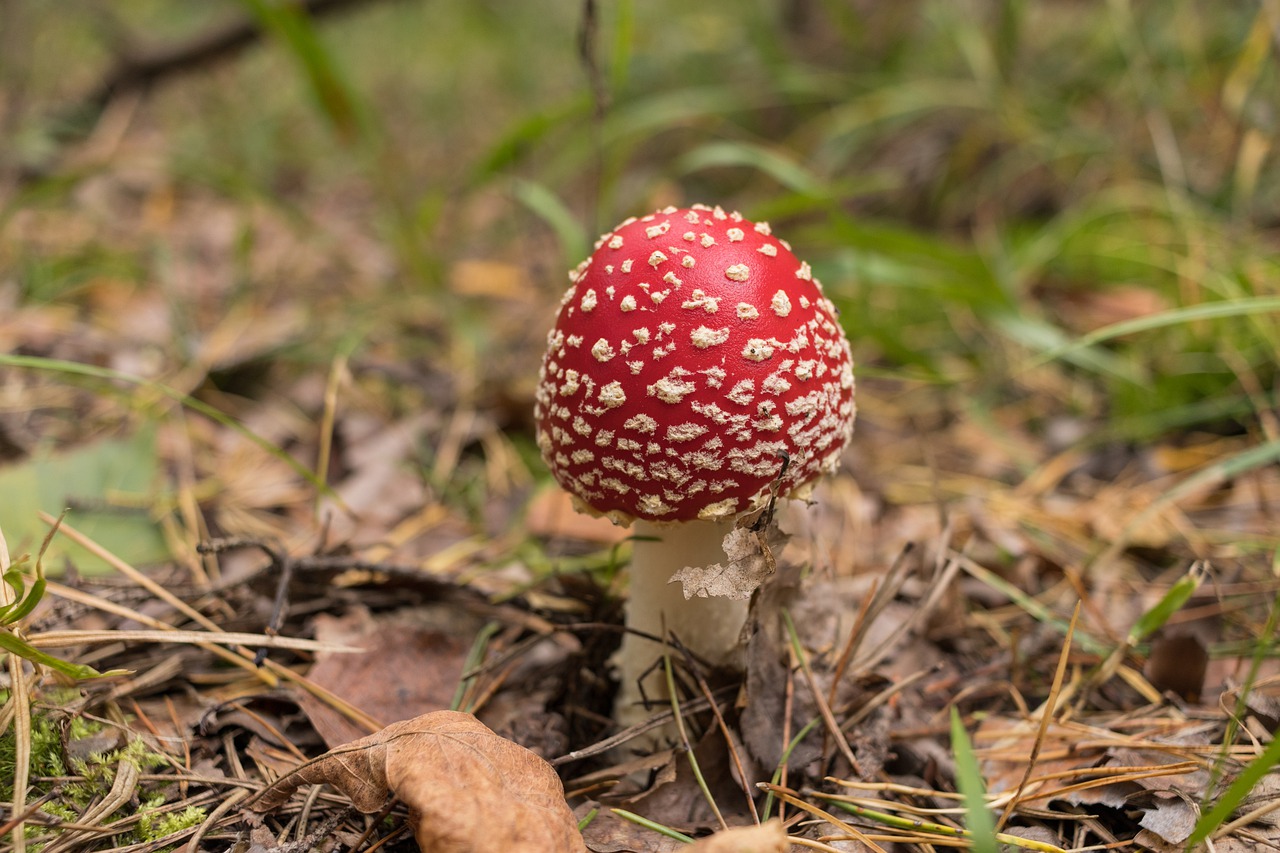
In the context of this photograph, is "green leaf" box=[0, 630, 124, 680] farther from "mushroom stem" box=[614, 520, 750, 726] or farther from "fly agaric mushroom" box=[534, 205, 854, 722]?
"mushroom stem" box=[614, 520, 750, 726]

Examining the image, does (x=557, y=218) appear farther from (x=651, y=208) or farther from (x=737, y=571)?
(x=737, y=571)

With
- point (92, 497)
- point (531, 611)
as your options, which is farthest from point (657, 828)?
point (92, 497)

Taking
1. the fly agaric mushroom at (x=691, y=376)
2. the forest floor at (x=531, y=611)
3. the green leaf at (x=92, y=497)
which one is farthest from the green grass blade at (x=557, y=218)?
the green leaf at (x=92, y=497)

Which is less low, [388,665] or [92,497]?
[92,497]

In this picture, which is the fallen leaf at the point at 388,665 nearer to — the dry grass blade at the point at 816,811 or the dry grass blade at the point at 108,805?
the dry grass blade at the point at 108,805

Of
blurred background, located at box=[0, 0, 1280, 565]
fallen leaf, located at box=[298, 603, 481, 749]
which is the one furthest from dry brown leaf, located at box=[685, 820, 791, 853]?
blurred background, located at box=[0, 0, 1280, 565]
